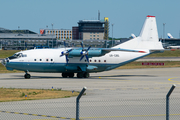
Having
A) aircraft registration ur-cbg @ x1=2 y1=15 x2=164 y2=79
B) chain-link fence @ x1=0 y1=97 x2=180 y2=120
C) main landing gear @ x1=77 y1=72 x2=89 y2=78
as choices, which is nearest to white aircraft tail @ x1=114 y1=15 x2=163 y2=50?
aircraft registration ur-cbg @ x1=2 y1=15 x2=164 y2=79

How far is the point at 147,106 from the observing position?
712 inches

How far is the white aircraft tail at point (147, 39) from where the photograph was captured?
144 feet

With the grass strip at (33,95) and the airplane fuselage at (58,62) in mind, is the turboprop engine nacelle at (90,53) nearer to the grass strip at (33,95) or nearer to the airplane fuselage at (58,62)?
the airplane fuselage at (58,62)

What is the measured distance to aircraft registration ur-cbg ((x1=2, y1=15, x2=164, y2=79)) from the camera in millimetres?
38000

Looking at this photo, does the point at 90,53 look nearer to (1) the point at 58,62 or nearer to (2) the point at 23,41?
(1) the point at 58,62

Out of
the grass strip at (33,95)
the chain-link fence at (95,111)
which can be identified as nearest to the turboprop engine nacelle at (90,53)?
the grass strip at (33,95)

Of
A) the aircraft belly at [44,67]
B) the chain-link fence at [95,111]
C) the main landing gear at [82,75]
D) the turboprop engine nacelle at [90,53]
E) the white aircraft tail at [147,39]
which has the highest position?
the white aircraft tail at [147,39]

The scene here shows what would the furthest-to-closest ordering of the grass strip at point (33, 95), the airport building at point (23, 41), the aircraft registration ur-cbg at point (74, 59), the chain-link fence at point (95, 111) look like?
1. the airport building at point (23, 41)
2. the aircraft registration ur-cbg at point (74, 59)
3. the grass strip at point (33, 95)
4. the chain-link fence at point (95, 111)

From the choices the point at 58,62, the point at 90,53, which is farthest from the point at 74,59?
the point at 90,53

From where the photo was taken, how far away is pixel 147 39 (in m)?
44.4

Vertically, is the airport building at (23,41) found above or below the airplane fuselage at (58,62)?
above

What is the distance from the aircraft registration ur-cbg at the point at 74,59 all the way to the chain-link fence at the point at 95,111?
18.9 metres

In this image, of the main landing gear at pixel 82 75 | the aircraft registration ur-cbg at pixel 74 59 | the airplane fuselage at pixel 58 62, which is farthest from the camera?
the main landing gear at pixel 82 75

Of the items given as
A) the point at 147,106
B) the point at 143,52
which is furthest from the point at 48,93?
the point at 143,52
